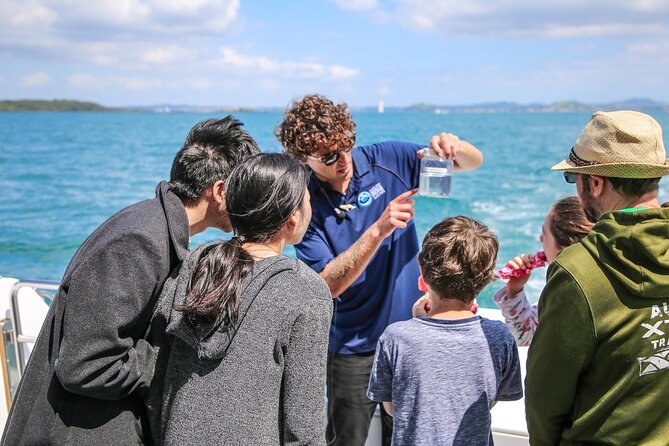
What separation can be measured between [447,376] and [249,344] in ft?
2.12

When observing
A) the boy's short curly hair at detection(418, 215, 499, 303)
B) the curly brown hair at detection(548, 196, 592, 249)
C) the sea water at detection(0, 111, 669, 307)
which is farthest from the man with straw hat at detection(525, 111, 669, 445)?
the sea water at detection(0, 111, 669, 307)

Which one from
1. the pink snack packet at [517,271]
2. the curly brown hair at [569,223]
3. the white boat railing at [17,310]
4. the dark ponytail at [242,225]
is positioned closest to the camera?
the dark ponytail at [242,225]

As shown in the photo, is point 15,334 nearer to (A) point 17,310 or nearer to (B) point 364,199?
(A) point 17,310

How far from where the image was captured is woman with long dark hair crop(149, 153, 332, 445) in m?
1.48

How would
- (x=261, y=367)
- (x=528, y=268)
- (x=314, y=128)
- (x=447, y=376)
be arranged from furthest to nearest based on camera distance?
1. (x=314, y=128)
2. (x=528, y=268)
3. (x=447, y=376)
4. (x=261, y=367)

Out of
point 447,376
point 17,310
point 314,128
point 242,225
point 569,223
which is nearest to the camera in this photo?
point 242,225

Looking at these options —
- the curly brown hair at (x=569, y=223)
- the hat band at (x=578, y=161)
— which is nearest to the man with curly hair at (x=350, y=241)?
the curly brown hair at (x=569, y=223)

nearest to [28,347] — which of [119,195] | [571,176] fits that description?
[571,176]

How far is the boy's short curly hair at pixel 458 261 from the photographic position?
1.83 m

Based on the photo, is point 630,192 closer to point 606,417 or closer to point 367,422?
point 606,417

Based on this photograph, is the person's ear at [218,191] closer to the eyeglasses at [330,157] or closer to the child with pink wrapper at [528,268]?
the eyeglasses at [330,157]

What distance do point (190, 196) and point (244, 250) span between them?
34cm

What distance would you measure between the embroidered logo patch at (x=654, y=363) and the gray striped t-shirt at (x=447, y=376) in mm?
480

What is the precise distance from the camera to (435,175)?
2.50 meters
